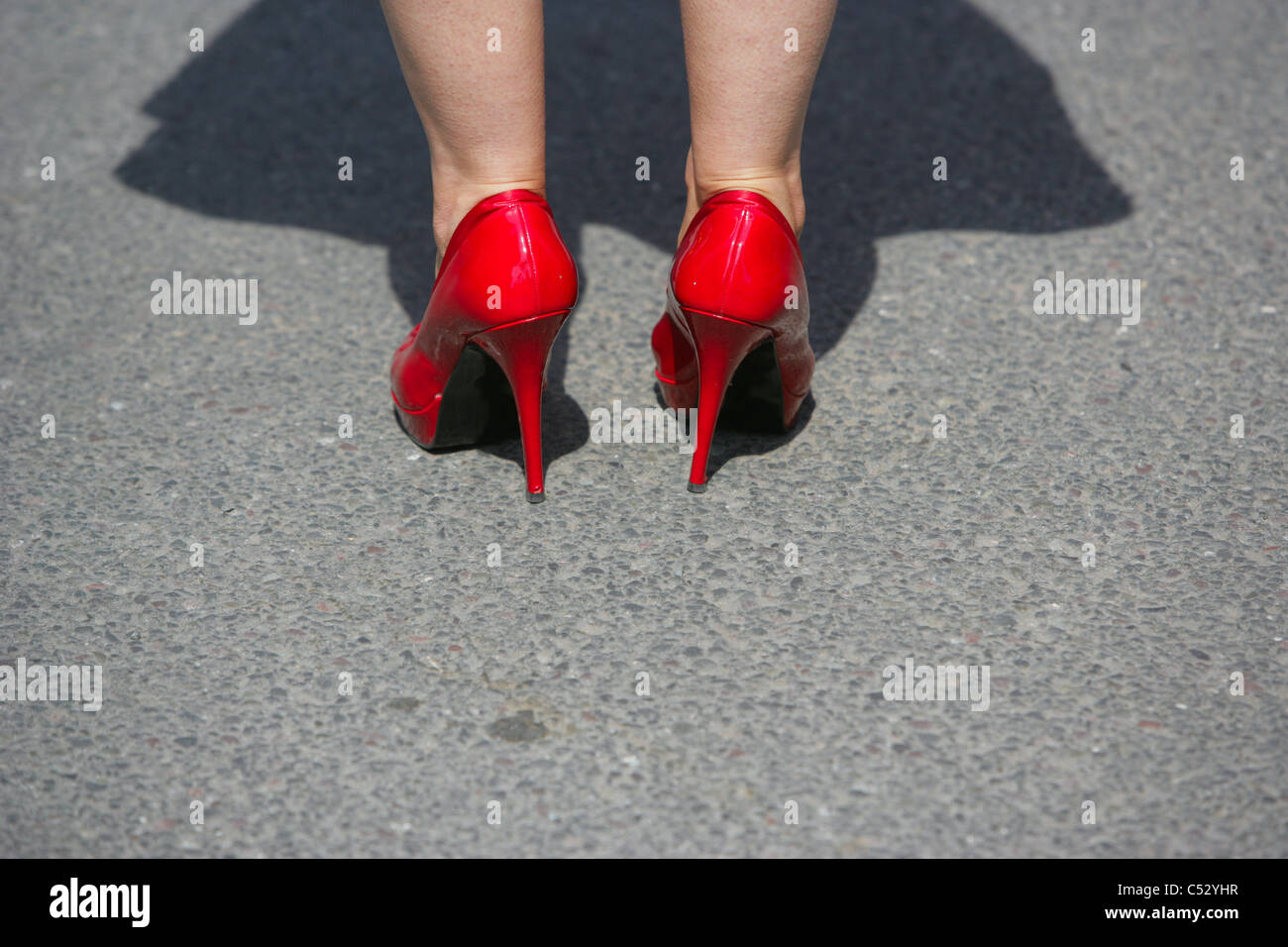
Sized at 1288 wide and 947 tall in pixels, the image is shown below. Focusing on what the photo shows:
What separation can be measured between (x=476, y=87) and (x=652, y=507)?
0.69 meters

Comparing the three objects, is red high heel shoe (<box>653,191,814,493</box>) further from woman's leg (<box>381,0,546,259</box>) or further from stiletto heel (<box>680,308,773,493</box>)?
woman's leg (<box>381,0,546,259</box>)

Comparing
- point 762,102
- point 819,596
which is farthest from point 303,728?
point 762,102

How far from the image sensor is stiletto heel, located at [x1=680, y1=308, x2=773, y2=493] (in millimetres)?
1794

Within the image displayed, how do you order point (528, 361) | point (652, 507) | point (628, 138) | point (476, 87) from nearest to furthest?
point (476, 87)
point (528, 361)
point (652, 507)
point (628, 138)

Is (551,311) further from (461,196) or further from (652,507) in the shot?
(652,507)

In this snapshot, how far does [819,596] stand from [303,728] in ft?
2.43

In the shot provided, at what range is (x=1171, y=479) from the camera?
1991 millimetres

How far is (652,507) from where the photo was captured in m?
1.93

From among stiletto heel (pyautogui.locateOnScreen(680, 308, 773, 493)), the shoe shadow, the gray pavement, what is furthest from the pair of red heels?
the shoe shadow

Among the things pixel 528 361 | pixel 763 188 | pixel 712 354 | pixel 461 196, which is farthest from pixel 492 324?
pixel 763 188

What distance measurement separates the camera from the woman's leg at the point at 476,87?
65.5 inches
